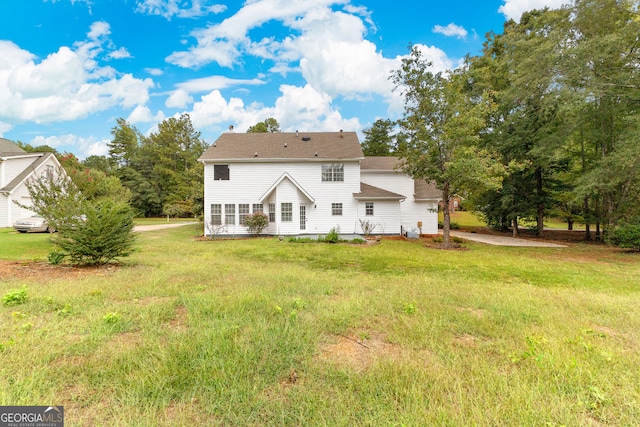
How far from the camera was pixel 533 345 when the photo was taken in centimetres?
322

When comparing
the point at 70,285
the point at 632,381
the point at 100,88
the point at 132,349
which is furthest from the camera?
the point at 100,88

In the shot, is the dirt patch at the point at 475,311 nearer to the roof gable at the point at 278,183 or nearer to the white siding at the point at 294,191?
the roof gable at the point at 278,183

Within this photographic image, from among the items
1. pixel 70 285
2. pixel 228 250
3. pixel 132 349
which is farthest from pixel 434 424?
pixel 228 250

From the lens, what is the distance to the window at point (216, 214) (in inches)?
734

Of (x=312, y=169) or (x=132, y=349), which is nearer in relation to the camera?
(x=132, y=349)

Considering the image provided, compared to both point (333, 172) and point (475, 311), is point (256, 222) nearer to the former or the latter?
point (333, 172)

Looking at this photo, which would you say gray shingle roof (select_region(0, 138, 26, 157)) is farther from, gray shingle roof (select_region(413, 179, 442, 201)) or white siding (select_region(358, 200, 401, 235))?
gray shingle roof (select_region(413, 179, 442, 201))

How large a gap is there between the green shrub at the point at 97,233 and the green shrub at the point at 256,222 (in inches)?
392

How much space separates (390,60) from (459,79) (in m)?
3.92

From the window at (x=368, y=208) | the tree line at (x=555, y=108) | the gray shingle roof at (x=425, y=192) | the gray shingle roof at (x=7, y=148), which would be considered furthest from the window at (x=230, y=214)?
the gray shingle roof at (x=7, y=148)

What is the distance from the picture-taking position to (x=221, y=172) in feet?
61.3

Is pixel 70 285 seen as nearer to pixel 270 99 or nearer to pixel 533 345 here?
pixel 533 345

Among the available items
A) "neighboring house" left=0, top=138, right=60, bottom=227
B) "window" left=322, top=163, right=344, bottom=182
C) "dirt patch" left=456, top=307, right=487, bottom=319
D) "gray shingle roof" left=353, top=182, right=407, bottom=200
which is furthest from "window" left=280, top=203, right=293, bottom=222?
"neighboring house" left=0, top=138, right=60, bottom=227

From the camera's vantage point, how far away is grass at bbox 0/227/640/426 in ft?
7.06
